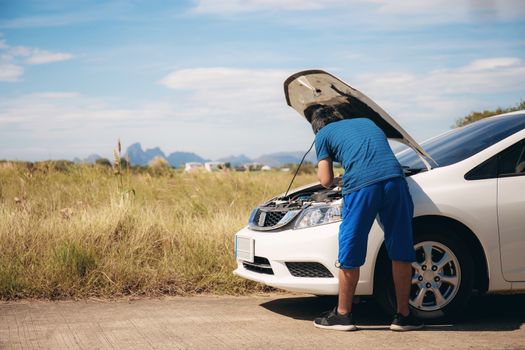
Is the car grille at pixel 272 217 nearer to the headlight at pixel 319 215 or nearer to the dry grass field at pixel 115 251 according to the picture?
the headlight at pixel 319 215

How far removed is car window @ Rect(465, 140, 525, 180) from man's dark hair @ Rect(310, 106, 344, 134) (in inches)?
49.1

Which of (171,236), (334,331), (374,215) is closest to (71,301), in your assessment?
(171,236)

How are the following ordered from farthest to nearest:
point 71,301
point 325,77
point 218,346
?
point 71,301 → point 325,77 → point 218,346

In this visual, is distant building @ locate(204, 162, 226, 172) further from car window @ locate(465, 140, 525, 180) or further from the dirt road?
car window @ locate(465, 140, 525, 180)

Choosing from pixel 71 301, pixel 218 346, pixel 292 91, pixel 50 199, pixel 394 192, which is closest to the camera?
pixel 218 346

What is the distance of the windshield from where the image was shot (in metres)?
6.58

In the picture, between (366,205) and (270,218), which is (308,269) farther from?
(366,205)

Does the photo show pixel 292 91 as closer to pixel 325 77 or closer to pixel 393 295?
pixel 325 77

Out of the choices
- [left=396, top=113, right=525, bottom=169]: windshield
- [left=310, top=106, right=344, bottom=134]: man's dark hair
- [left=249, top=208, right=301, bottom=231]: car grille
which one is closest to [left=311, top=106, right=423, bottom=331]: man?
[left=310, top=106, right=344, bottom=134]: man's dark hair

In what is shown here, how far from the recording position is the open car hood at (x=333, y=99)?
628 cm

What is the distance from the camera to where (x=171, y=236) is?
30.9ft

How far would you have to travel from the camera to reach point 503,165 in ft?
20.9

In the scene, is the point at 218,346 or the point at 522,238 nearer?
the point at 218,346

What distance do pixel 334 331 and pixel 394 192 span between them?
1262 mm
